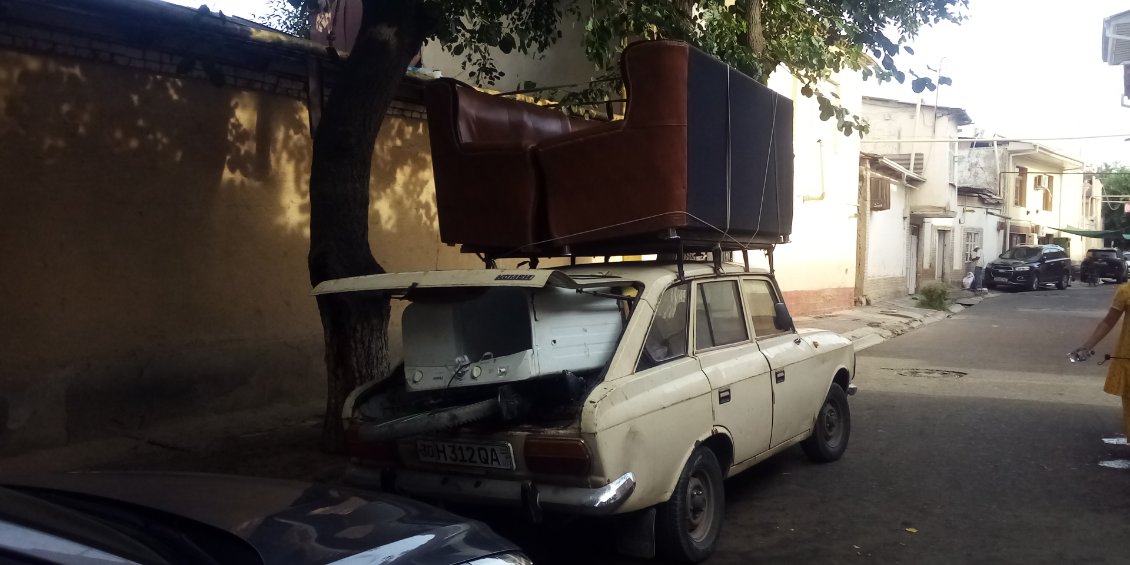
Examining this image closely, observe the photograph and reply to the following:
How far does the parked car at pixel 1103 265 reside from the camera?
3419 cm

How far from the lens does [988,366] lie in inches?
457

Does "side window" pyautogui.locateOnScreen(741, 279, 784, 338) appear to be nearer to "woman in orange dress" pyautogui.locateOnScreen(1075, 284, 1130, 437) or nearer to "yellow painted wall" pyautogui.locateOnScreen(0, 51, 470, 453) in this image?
"woman in orange dress" pyautogui.locateOnScreen(1075, 284, 1130, 437)

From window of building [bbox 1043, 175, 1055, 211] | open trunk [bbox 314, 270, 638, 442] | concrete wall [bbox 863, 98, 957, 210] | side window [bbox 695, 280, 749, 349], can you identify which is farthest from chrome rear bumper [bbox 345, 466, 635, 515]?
window of building [bbox 1043, 175, 1055, 211]

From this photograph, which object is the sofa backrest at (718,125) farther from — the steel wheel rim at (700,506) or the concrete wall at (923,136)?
the concrete wall at (923,136)

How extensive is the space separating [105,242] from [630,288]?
14.2 feet

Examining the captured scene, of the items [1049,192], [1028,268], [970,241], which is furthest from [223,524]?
[1049,192]

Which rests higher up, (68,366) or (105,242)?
(105,242)

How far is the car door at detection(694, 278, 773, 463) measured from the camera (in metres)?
4.65

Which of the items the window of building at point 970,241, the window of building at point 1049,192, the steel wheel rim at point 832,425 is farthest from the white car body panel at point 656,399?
the window of building at point 1049,192

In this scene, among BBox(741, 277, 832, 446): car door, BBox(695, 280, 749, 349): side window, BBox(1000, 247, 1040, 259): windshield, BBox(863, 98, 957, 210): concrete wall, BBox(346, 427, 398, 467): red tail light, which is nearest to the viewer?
BBox(346, 427, 398, 467): red tail light

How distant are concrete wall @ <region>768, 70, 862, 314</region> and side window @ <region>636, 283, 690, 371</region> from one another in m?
11.8

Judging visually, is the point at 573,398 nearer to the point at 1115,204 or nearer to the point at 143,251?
the point at 143,251

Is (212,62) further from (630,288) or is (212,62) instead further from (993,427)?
(993,427)

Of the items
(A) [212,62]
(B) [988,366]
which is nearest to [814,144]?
(B) [988,366]
